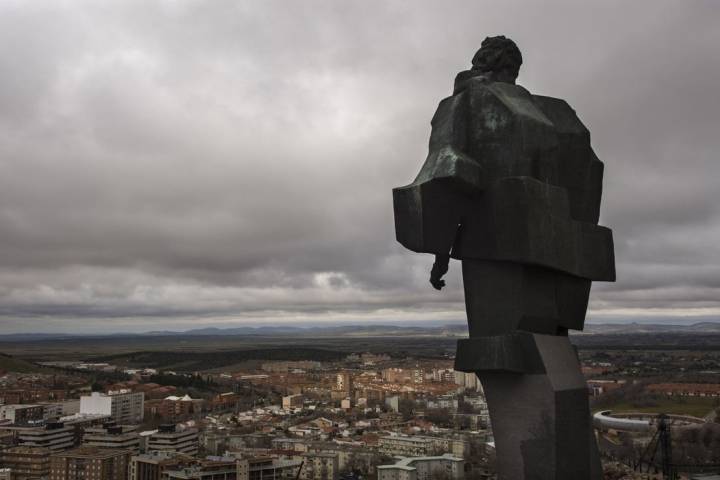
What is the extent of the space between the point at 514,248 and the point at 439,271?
49.9 inches

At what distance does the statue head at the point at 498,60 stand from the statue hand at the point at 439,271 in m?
2.51

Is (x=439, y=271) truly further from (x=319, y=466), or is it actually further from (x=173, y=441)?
(x=173, y=441)

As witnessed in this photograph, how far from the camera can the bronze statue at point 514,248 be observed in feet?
29.0

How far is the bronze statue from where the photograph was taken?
8.84m

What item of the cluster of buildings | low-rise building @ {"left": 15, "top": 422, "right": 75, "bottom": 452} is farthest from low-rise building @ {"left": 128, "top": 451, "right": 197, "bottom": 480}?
low-rise building @ {"left": 15, "top": 422, "right": 75, "bottom": 452}

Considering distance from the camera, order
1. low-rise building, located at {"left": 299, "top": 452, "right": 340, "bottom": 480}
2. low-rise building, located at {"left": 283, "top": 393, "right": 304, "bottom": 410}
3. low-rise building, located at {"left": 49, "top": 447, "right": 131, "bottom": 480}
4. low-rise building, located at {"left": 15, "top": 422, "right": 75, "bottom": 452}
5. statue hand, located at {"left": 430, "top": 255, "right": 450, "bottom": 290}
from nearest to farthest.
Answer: statue hand, located at {"left": 430, "top": 255, "right": 450, "bottom": 290}
low-rise building, located at {"left": 49, "top": 447, "right": 131, "bottom": 480}
low-rise building, located at {"left": 299, "top": 452, "right": 340, "bottom": 480}
low-rise building, located at {"left": 15, "top": 422, "right": 75, "bottom": 452}
low-rise building, located at {"left": 283, "top": 393, "right": 304, "bottom": 410}

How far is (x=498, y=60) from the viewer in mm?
9922

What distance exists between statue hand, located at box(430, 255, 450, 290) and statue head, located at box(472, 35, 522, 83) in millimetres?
2509

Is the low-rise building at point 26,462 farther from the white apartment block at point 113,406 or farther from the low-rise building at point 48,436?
the white apartment block at point 113,406

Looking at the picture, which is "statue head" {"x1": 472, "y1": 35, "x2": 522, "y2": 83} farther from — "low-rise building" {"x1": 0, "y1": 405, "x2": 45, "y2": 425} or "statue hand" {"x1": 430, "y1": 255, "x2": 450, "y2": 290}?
"low-rise building" {"x1": 0, "y1": 405, "x2": 45, "y2": 425}

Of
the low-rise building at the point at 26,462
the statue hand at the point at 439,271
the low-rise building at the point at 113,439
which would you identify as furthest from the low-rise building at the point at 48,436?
the statue hand at the point at 439,271

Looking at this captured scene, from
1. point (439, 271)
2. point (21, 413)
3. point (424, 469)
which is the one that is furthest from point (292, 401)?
point (439, 271)

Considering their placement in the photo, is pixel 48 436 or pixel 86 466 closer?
pixel 86 466

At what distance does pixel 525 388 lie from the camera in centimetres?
898
